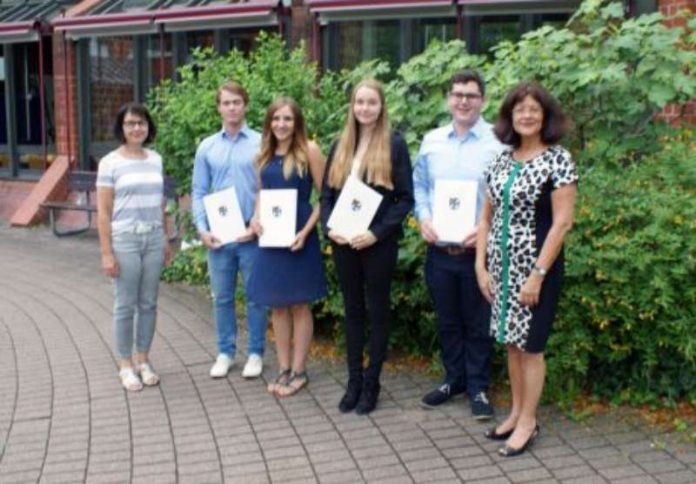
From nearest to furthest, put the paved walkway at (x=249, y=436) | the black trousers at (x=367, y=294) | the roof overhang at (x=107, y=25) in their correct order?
the paved walkway at (x=249, y=436), the black trousers at (x=367, y=294), the roof overhang at (x=107, y=25)

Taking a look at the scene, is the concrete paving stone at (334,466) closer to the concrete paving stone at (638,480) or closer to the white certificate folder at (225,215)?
the concrete paving stone at (638,480)

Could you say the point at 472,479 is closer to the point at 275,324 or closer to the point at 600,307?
the point at 600,307

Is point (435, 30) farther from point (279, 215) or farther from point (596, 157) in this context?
point (279, 215)

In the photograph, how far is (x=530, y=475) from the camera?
4059mm

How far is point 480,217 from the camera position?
14.9 feet

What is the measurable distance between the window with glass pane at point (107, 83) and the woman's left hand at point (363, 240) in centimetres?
1007

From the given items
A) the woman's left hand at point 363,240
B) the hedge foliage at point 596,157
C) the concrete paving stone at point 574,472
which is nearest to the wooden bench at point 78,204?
the hedge foliage at point 596,157

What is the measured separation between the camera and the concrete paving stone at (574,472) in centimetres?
405

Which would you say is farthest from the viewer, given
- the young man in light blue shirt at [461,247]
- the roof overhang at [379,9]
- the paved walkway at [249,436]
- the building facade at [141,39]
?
the building facade at [141,39]

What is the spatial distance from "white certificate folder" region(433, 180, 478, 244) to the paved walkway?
1032 mm

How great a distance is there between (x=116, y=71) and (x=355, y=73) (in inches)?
315

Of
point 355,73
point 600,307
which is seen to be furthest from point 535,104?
point 355,73

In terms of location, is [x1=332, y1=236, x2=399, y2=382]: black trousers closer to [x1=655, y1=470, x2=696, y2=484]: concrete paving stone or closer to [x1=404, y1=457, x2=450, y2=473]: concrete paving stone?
[x1=404, y1=457, x2=450, y2=473]: concrete paving stone

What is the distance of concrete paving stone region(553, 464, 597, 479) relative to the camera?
405 cm
